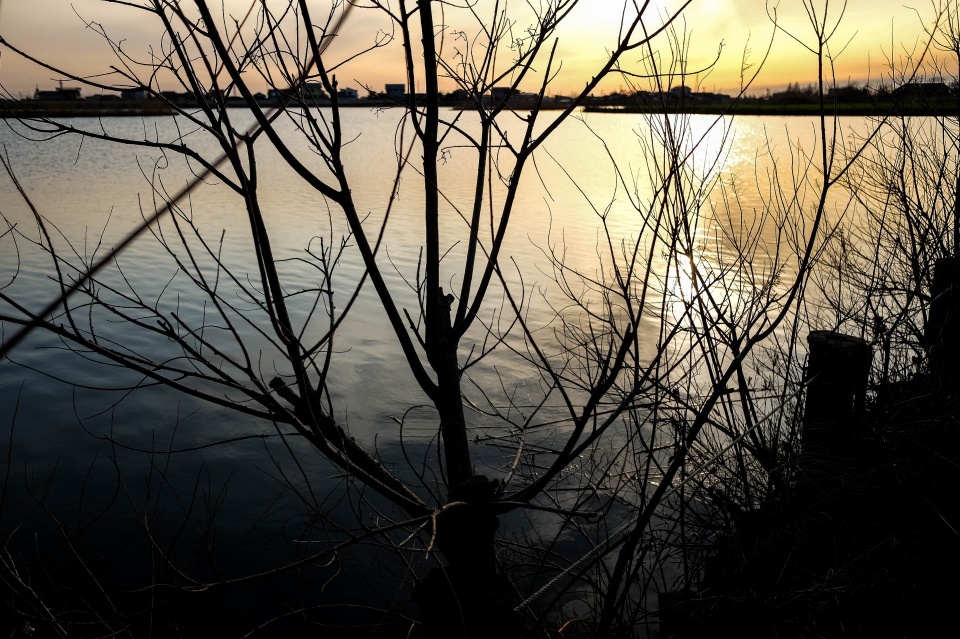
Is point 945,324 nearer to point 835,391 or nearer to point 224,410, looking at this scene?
point 835,391

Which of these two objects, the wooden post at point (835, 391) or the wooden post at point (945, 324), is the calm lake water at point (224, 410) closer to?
the wooden post at point (835, 391)

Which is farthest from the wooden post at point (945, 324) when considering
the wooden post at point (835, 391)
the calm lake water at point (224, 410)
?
the wooden post at point (835, 391)

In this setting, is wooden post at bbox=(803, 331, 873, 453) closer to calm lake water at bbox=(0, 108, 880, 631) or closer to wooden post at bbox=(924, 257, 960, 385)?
calm lake water at bbox=(0, 108, 880, 631)

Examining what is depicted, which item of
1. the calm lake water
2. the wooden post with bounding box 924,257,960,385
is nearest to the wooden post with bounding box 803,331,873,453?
the calm lake water

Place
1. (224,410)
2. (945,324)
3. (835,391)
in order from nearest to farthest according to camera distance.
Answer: (835,391)
(945,324)
(224,410)

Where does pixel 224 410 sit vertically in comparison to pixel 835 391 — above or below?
below

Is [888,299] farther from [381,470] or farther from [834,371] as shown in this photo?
[381,470]

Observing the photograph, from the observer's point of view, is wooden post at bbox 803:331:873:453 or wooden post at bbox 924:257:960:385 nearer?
wooden post at bbox 803:331:873:453

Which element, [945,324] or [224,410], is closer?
[945,324]

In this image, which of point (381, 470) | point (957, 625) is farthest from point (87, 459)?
point (957, 625)

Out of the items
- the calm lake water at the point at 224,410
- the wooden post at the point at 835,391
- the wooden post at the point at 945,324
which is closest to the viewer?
the wooden post at the point at 835,391

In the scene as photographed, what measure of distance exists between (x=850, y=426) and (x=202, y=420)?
6.99 meters

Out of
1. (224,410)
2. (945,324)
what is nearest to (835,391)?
(945,324)

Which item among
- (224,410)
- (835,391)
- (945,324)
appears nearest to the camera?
(835,391)
